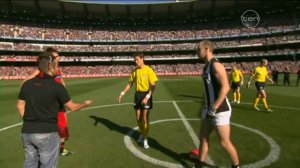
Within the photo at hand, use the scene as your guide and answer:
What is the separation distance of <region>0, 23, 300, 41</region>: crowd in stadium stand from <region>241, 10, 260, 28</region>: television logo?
77.8 inches

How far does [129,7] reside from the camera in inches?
3034

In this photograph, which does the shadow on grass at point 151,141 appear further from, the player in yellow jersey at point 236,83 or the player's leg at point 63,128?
the player in yellow jersey at point 236,83

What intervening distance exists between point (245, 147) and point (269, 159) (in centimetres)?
98

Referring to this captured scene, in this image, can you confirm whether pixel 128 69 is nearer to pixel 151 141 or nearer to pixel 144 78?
pixel 151 141

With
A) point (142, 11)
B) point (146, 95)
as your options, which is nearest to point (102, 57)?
point (142, 11)

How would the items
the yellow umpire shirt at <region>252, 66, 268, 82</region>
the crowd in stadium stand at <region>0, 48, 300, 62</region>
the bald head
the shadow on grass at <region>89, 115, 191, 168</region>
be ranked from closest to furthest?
the bald head < the shadow on grass at <region>89, 115, 191, 168</region> < the yellow umpire shirt at <region>252, 66, 268, 82</region> < the crowd in stadium stand at <region>0, 48, 300, 62</region>

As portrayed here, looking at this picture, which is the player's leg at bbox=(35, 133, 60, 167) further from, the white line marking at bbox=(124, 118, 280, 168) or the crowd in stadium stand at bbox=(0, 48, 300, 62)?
the crowd in stadium stand at bbox=(0, 48, 300, 62)

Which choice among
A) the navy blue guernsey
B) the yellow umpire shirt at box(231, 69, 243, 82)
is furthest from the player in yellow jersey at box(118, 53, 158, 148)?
the yellow umpire shirt at box(231, 69, 243, 82)

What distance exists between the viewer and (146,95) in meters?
7.48

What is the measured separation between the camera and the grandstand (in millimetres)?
67750

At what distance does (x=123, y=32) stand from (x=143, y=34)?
6262mm

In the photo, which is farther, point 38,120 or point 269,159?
point 269,159

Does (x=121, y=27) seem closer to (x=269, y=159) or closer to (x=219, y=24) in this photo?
(x=219, y=24)

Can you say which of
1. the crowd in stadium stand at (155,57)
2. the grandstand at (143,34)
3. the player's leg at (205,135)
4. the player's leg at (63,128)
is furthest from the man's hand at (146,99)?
the crowd in stadium stand at (155,57)
